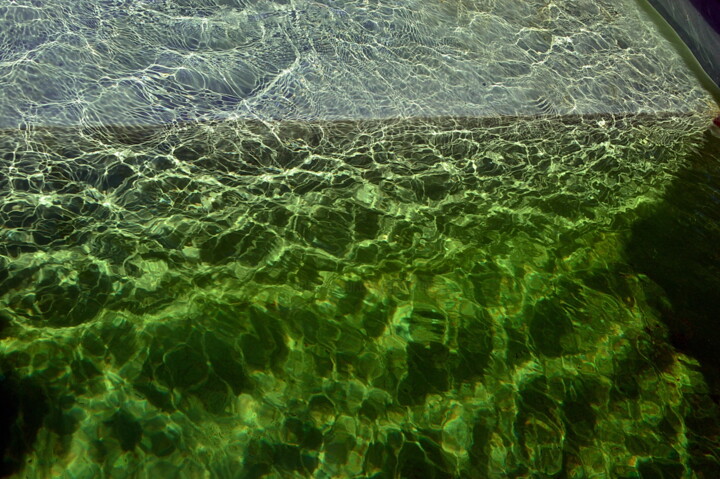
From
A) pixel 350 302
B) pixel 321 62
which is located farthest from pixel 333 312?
pixel 321 62

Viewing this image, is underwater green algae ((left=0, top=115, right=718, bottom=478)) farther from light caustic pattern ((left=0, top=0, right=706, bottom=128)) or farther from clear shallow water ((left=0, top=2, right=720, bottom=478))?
light caustic pattern ((left=0, top=0, right=706, bottom=128))

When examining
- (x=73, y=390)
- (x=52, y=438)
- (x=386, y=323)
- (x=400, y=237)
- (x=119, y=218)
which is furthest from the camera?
(x=400, y=237)

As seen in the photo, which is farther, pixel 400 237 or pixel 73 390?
pixel 400 237

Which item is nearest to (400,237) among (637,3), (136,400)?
(136,400)

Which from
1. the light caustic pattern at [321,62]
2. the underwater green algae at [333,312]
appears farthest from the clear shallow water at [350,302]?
the light caustic pattern at [321,62]

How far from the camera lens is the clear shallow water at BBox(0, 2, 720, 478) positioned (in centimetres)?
243

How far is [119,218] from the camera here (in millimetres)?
3141

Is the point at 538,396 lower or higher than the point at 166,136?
higher

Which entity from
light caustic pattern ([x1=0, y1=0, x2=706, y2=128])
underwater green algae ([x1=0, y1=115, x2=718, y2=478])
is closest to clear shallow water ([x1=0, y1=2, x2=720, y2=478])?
underwater green algae ([x1=0, y1=115, x2=718, y2=478])

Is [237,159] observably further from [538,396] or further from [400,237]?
[538,396]

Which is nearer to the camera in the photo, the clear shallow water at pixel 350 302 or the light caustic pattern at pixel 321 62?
the clear shallow water at pixel 350 302

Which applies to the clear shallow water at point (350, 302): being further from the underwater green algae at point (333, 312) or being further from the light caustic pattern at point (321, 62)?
the light caustic pattern at point (321, 62)

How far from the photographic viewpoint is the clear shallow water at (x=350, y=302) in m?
2.43

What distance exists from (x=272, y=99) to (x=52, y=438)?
247 cm
